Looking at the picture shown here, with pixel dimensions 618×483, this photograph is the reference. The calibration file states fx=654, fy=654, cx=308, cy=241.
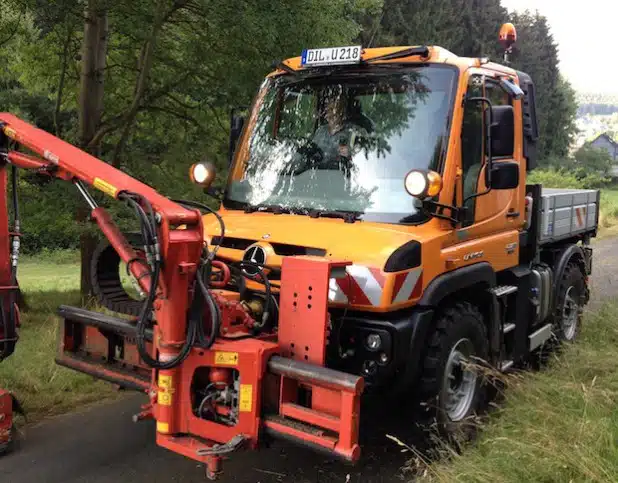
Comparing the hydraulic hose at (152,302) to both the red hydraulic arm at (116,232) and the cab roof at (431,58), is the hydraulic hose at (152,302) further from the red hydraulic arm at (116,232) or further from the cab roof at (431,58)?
the cab roof at (431,58)

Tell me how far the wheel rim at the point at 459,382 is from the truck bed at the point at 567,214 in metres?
1.75

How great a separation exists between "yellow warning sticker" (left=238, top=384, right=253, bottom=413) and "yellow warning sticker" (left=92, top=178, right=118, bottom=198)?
3.79ft

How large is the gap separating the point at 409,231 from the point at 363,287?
1.89 feet

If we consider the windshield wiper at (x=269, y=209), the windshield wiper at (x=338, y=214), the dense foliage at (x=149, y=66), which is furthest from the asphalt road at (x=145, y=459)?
the dense foliage at (x=149, y=66)

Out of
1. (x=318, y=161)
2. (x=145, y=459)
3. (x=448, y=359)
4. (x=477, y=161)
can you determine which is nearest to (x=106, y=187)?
(x=318, y=161)

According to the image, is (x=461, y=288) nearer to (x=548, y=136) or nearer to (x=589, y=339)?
(x=589, y=339)

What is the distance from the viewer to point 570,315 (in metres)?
6.58

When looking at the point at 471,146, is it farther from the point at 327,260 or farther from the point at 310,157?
the point at 327,260

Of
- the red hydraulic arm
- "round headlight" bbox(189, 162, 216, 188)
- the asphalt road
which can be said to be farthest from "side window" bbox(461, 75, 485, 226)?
the red hydraulic arm

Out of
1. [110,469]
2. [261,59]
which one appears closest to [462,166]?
[110,469]

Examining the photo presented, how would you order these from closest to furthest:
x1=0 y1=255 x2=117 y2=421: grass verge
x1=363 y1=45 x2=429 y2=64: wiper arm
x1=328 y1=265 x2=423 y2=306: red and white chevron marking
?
x1=328 y1=265 x2=423 y2=306: red and white chevron marking → x1=363 y1=45 x2=429 y2=64: wiper arm → x1=0 y1=255 x2=117 y2=421: grass verge

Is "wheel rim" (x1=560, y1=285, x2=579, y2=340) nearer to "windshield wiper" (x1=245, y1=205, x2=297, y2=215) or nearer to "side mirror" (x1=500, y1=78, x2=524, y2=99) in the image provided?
"side mirror" (x1=500, y1=78, x2=524, y2=99)

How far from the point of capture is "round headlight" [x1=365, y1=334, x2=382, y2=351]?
3.49 metres

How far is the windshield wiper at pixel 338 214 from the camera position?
158 inches
